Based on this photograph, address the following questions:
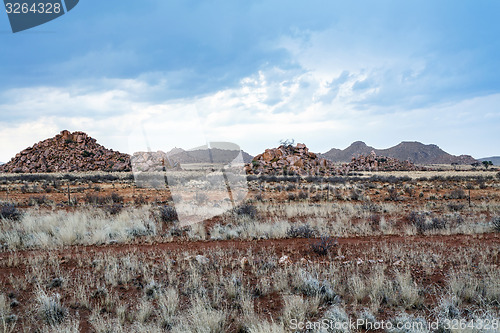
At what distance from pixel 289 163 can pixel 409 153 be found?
117 meters

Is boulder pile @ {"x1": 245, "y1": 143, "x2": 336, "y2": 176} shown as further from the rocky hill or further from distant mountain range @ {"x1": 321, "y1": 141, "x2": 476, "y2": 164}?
distant mountain range @ {"x1": 321, "y1": 141, "x2": 476, "y2": 164}

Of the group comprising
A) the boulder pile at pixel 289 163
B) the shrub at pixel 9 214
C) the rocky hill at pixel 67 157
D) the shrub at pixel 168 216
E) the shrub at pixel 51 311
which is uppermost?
the rocky hill at pixel 67 157

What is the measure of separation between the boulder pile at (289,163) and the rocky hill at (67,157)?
31.6 meters

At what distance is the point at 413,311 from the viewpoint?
16.0 feet

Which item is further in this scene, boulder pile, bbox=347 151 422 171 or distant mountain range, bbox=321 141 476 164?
distant mountain range, bbox=321 141 476 164

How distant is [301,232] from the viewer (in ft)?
35.0

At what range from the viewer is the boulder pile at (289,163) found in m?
54.0

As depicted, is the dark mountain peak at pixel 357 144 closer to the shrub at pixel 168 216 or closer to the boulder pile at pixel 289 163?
the boulder pile at pixel 289 163

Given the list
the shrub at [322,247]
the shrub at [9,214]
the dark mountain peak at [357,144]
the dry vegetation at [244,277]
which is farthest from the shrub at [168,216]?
the dark mountain peak at [357,144]

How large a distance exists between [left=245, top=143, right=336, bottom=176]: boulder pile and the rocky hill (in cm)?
3163

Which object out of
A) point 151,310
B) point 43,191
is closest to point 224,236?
point 151,310

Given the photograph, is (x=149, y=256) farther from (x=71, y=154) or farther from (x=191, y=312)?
(x=71, y=154)

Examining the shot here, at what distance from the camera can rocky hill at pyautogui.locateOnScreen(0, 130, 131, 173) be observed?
7075cm

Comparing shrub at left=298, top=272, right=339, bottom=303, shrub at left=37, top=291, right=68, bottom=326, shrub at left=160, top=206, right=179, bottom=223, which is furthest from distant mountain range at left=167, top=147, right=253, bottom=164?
shrub at left=37, top=291, right=68, bottom=326
